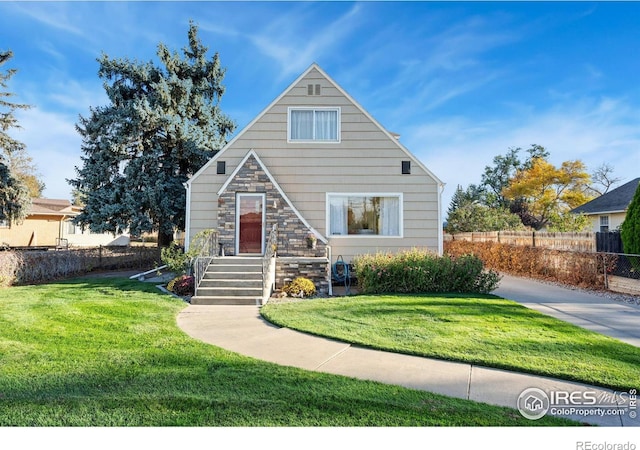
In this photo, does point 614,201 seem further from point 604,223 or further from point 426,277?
point 426,277

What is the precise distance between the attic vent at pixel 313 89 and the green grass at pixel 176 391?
9163mm

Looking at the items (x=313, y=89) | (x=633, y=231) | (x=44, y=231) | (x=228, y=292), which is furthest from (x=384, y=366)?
(x=44, y=231)

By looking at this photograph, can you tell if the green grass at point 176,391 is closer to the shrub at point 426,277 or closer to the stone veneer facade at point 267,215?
the shrub at point 426,277

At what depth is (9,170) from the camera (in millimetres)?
16125

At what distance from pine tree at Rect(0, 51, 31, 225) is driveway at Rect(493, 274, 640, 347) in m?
20.3

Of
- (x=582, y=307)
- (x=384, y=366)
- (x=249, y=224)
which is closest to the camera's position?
(x=384, y=366)

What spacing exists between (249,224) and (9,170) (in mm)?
13164

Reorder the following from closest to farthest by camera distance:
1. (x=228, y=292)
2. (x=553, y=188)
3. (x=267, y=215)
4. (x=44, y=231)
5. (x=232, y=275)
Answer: (x=228, y=292)
(x=232, y=275)
(x=267, y=215)
(x=44, y=231)
(x=553, y=188)

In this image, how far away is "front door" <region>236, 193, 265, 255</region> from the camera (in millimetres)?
11344

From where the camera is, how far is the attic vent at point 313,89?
1191cm

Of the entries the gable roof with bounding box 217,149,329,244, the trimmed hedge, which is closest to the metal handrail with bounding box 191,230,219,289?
the gable roof with bounding box 217,149,329,244

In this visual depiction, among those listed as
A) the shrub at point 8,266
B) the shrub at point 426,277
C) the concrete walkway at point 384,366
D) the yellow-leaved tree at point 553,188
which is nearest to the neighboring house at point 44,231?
the shrub at point 8,266

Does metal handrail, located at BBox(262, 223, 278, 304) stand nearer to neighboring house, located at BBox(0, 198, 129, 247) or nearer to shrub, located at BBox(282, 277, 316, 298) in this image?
shrub, located at BBox(282, 277, 316, 298)
